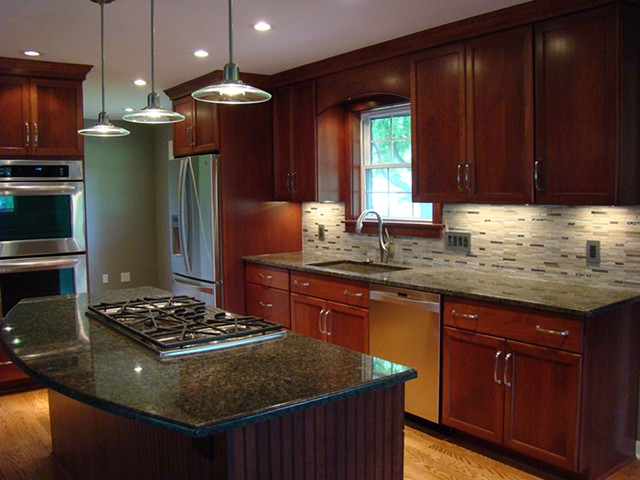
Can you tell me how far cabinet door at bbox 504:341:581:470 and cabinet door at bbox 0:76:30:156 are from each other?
12.0 feet

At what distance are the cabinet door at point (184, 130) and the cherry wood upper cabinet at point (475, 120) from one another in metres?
2.16

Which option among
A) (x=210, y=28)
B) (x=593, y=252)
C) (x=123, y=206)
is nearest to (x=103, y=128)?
(x=210, y=28)

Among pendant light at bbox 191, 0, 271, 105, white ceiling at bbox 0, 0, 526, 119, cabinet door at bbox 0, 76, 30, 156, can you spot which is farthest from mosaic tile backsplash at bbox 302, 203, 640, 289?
cabinet door at bbox 0, 76, 30, 156

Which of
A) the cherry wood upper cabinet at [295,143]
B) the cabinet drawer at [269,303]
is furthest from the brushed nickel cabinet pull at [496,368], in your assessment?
the cherry wood upper cabinet at [295,143]

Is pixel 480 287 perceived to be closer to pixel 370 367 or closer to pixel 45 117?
pixel 370 367

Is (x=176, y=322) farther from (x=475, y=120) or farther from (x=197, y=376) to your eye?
(x=475, y=120)

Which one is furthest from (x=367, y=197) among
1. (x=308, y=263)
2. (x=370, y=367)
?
(x=370, y=367)

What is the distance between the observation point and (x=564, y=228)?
128 inches

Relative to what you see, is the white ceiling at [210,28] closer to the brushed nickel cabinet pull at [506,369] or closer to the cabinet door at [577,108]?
the cabinet door at [577,108]

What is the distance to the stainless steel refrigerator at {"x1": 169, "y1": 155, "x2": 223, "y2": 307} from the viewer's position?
473 cm

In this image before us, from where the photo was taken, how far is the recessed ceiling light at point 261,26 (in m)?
3.38

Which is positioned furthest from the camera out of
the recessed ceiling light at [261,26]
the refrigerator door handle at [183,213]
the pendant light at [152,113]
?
the refrigerator door handle at [183,213]

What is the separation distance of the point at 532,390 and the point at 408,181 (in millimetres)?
1901

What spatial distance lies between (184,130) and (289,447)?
158 inches
